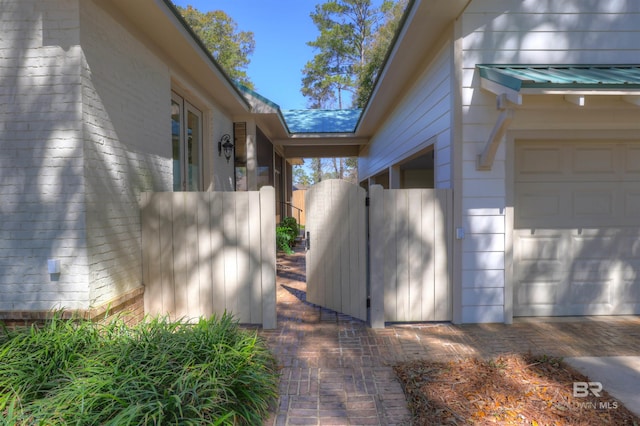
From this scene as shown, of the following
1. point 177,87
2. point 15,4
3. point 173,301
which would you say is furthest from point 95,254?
point 177,87

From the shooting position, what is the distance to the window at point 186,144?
5773 mm

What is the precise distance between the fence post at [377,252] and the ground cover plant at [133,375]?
4.93 ft

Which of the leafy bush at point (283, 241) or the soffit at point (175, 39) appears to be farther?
the leafy bush at point (283, 241)

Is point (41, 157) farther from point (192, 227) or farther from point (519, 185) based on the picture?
point (519, 185)

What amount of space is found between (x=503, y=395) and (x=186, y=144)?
5.67 m

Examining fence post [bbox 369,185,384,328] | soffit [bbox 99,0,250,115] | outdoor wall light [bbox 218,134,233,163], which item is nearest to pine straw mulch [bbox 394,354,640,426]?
fence post [bbox 369,185,384,328]

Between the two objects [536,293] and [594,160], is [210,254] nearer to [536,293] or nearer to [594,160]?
[536,293]

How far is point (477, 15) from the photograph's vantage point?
4.15m

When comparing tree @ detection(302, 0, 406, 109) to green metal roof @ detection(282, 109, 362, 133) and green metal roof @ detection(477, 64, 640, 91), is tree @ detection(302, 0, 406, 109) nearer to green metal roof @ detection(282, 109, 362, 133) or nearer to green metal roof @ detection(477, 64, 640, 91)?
green metal roof @ detection(282, 109, 362, 133)

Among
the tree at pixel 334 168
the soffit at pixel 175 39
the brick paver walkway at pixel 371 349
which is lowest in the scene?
the brick paver walkway at pixel 371 349

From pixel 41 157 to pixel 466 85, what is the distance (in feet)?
14.7

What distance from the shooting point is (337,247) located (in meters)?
4.61

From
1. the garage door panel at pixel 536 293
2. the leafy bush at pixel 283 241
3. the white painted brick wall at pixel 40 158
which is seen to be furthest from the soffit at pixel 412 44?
the leafy bush at pixel 283 241

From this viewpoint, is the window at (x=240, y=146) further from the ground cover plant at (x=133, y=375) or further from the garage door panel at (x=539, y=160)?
the garage door panel at (x=539, y=160)
